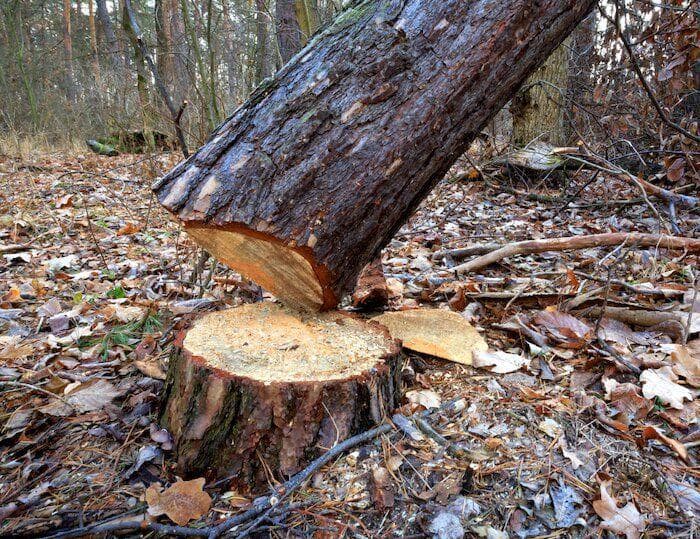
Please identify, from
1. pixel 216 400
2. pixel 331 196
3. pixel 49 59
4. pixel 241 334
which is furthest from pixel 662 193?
pixel 49 59

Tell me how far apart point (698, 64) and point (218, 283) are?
4.39 meters

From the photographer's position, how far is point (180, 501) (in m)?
1.42

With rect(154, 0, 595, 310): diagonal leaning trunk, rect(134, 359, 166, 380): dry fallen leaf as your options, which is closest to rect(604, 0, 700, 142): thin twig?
rect(154, 0, 595, 310): diagonal leaning trunk

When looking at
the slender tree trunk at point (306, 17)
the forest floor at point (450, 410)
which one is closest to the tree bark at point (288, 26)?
the slender tree trunk at point (306, 17)

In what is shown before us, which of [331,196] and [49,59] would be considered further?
[49,59]

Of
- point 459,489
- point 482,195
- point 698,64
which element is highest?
point 698,64

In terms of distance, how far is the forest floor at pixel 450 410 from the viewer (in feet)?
4.50

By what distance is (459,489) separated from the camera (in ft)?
4.66

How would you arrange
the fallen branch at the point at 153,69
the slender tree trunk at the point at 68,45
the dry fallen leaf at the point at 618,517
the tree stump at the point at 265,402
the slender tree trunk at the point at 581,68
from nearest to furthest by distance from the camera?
the dry fallen leaf at the point at 618,517 < the tree stump at the point at 265,402 < the fallen branch at the point at 153,69 < the slender tree trunk at the point at 581,68 < the slender tree trunk at the point at 68,45

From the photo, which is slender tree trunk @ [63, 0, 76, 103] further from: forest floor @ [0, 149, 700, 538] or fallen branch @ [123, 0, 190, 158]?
forest floor @ [0, 149, 700, 538]

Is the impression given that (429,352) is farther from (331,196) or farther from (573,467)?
(331,196)

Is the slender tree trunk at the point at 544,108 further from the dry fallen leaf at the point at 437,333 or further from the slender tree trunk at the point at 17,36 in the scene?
the slender tree trunk at the point at 17,36

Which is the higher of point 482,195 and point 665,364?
point 482,195

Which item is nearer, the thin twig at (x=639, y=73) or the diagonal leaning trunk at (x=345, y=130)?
the diagonal leaning trunk at (x=345, y=130)
